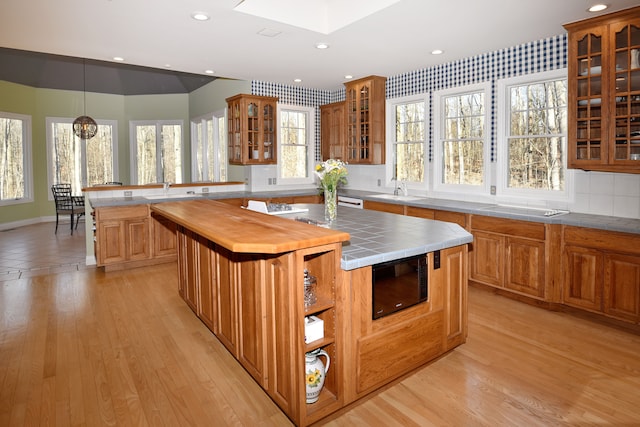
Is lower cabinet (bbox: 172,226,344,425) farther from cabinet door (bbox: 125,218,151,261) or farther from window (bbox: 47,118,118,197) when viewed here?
window (bbox: 47,118,118,197)

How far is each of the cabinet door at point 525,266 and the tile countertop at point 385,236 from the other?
121 cm

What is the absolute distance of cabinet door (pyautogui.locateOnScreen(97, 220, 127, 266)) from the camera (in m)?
5.05

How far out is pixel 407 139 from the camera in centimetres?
593

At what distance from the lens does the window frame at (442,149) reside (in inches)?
187

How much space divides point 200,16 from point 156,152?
6.70 meters

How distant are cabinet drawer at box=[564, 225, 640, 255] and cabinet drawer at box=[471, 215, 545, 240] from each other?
228 millimetres

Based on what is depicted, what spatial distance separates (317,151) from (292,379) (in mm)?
5511

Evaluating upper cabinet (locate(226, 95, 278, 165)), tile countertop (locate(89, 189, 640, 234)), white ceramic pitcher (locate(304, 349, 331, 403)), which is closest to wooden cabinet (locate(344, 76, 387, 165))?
tile countertop (locate(89, 189, 640, 234))

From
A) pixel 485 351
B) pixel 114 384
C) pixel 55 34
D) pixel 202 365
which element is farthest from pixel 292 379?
pixel 55 34

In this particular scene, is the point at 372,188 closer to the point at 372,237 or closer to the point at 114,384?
the point at 372,237

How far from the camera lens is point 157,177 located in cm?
967

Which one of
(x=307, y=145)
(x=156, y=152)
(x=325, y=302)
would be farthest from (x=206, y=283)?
(x=156, y=152)

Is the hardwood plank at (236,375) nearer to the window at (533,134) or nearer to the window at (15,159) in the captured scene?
the window at (533,134)

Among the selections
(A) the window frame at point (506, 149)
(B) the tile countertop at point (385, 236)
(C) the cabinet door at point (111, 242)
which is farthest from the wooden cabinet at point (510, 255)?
(C) the cabinet door at point (111, 242)
